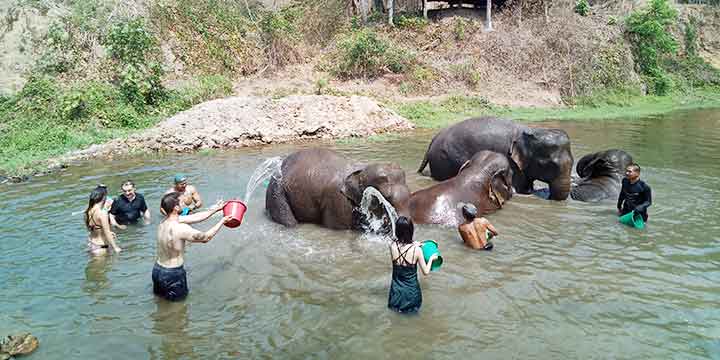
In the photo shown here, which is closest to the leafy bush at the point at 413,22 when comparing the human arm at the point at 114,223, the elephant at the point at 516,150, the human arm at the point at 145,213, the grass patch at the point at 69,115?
the grass patch at the point at 69,115

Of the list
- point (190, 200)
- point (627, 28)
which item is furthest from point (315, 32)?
point (190, 200)

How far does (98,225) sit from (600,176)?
870 centimetres

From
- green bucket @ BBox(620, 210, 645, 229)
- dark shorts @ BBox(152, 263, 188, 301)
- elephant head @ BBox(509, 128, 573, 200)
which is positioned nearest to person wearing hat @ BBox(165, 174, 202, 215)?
dark shorts @ BBox(152, 263, 188, 301)

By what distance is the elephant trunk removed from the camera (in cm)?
915

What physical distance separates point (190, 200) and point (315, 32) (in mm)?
21566

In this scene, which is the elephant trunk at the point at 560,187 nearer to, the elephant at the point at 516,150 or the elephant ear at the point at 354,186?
the elephant at the point at 516,150

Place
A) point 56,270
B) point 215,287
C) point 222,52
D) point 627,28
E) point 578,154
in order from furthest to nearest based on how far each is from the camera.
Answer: point 627,28 → point 222,52 → point 578,154 → point 56,270 → point 215,287

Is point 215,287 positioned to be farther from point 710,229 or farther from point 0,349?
point 710,229

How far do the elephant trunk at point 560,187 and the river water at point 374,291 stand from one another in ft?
0.57

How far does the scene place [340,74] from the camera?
24953 mm

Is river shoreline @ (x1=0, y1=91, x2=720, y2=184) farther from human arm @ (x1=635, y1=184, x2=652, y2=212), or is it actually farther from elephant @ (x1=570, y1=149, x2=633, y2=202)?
human arm @ (x1=635, y1=184, x2=652, y2=212)

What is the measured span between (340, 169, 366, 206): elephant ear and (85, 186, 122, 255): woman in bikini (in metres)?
3.29

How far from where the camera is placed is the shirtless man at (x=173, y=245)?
221 inches

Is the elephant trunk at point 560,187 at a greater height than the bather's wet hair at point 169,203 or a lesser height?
lesser
